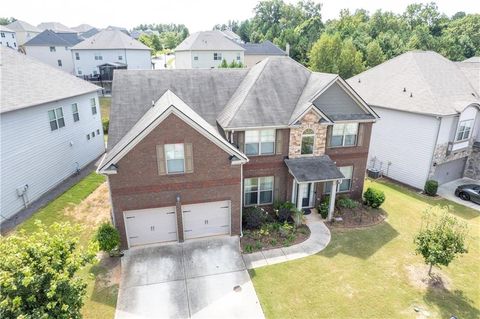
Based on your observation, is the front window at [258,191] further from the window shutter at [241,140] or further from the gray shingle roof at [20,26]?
the gray shingle roof at [20,26]

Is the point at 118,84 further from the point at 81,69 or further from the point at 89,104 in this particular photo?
the point at 81,69

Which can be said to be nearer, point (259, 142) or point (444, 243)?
point (444, 243)

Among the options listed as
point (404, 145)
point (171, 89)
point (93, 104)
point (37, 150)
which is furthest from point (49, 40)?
point (404, 145)

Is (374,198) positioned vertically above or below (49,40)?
below

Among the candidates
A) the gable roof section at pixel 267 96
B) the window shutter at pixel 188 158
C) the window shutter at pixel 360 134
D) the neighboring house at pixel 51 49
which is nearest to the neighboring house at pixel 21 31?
the neighboring house at pixel 51 49

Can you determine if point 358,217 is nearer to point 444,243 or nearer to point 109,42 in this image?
point 444,243

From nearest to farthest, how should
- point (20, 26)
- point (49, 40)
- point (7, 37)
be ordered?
point (49, 40) → point (7, 37) → point (20, 26)

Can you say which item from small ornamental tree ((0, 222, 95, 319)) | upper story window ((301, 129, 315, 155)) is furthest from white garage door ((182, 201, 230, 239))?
small ornamental tree ((0, 222, 95, 319))

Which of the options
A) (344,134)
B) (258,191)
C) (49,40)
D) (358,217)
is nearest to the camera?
(258,191)
